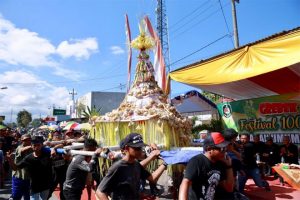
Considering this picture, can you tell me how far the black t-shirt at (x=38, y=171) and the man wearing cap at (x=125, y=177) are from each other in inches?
83.0

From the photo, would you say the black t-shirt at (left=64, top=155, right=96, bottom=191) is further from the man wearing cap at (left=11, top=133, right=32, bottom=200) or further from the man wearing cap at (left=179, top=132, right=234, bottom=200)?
the man wearing cap at (left=179, top=132, right=234, bottom=200)

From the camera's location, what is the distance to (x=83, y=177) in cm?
446

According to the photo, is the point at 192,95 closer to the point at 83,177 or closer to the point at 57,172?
the point at 57,172

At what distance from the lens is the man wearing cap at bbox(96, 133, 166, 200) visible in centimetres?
292

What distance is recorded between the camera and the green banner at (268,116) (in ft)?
28.7

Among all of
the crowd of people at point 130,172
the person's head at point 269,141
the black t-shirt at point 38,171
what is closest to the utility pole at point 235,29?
the person's head at point 269,141

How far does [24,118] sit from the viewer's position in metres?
79.6

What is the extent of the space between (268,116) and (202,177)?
7.48m

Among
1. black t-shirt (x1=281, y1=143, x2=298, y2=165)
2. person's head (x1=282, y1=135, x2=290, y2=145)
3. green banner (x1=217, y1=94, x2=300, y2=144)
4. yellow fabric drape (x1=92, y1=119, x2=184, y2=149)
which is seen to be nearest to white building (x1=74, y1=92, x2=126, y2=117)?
green banner (x1=217, y1=94, x2=300, y2=144)

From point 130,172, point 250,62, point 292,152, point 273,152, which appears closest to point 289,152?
point 292,152

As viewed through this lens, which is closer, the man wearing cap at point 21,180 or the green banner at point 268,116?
the man wearing cap at point 21,180

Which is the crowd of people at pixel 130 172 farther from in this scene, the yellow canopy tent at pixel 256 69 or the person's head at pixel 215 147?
the yellow canopy tent at pixel 256 69

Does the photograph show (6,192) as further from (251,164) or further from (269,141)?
(269,141)

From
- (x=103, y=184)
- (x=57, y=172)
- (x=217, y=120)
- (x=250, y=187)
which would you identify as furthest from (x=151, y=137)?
(x=217, y=120)
